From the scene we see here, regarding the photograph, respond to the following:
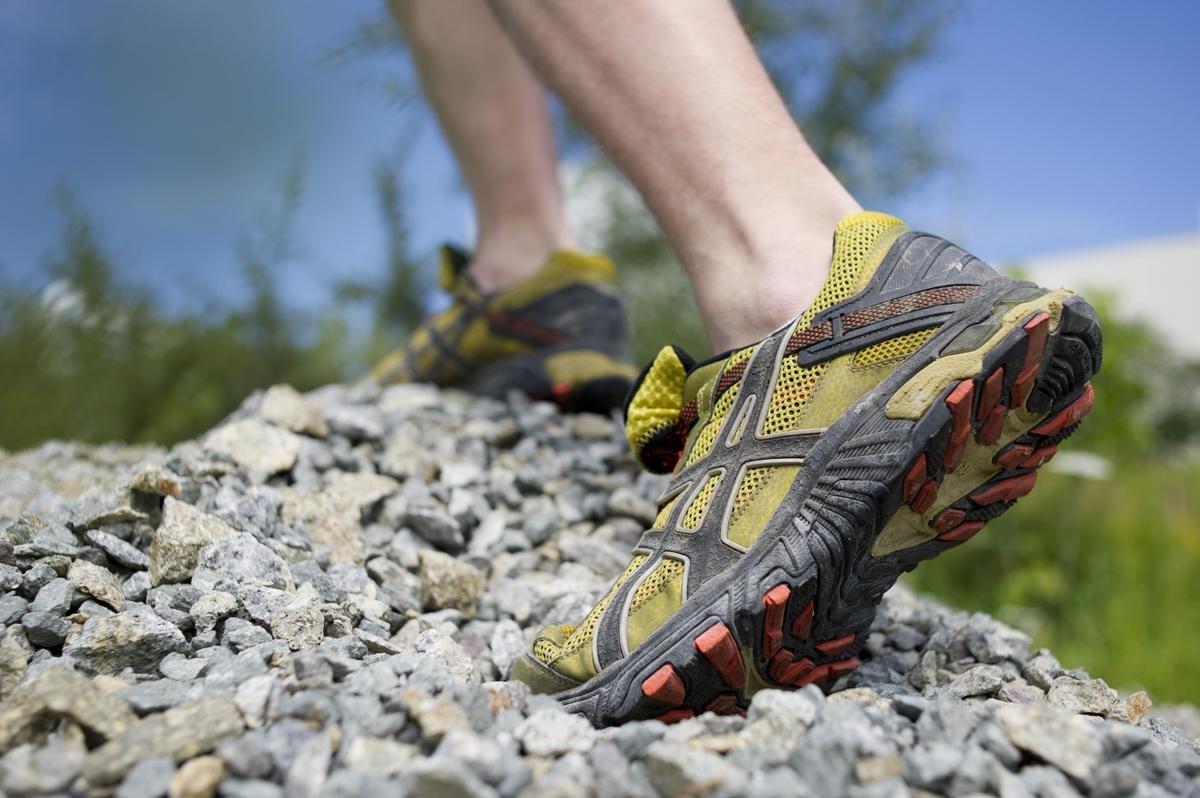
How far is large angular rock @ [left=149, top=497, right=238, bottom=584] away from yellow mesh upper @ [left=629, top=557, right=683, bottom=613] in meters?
0.57

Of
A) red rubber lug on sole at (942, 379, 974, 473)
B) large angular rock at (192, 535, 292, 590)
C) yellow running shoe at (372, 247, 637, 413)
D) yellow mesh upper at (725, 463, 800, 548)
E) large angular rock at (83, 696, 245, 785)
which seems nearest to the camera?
large angular rock at (83, 696, 245, 785)

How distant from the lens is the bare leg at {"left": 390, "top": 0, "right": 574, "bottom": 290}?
2.18m

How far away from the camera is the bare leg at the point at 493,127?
7.14 ft

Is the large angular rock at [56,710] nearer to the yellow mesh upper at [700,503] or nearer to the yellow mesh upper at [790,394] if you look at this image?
the yellow mesh upper at [700,503]

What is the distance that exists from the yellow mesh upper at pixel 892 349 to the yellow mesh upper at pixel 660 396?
30 centimetres

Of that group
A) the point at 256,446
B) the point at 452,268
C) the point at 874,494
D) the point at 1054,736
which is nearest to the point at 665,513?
the point at 874,494

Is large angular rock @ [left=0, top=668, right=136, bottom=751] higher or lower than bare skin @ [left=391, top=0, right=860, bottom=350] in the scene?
lower

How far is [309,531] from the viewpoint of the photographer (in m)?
1.45

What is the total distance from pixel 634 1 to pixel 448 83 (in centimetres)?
107

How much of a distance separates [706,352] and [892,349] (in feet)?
8.67

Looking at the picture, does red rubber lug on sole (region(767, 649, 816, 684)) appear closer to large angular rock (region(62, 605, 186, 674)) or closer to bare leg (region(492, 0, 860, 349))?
bare leg (region(492, 0, 860, 349))

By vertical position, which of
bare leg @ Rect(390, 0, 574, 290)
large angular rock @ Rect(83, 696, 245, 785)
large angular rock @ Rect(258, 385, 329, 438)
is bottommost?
large angular rock @ Rect(83, 696, 245, 785)

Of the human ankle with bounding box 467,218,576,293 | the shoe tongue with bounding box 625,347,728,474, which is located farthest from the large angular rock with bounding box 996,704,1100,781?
the human ankle with bounding box 467,218,576,293

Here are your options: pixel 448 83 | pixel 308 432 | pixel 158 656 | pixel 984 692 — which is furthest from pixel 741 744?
pixel 448 83
